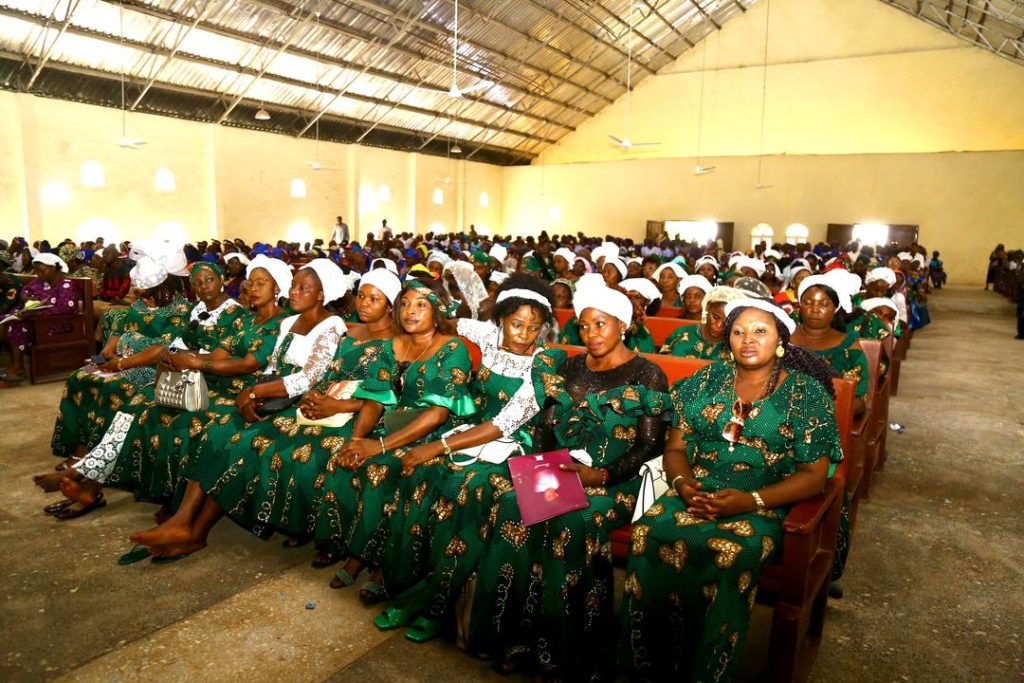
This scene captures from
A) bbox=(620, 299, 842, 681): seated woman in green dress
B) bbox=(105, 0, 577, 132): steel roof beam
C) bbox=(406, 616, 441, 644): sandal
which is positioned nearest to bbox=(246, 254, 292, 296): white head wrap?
bbox=(406, 616, 441, 644): sandal

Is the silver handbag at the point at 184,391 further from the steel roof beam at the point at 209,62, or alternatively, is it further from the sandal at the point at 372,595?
the steel roof beam at the point at 209,62

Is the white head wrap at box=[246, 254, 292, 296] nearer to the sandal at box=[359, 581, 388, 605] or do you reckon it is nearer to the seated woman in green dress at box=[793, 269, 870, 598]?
the sandal at box=[359, 581, 388, 605]

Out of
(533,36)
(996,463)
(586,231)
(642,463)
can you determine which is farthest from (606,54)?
(642,463)

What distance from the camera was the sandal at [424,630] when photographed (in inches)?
104

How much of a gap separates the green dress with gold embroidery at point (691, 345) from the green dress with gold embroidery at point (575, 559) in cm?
124

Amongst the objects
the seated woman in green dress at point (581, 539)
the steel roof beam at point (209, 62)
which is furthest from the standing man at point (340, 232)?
the seated woman in green dress at point (581, 539)

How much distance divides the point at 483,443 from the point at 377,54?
54.3ft

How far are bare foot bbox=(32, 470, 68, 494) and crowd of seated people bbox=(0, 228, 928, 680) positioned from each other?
0.01m

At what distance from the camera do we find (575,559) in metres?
2.41

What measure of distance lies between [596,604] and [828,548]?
35.8 inches

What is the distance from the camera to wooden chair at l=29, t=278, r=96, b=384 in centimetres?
667

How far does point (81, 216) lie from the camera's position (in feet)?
51.4

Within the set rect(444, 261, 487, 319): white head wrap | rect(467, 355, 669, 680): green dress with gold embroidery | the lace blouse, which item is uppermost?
rect(444, 261, 487, 319): white head wrap

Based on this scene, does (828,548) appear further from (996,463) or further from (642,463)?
(996,463)
